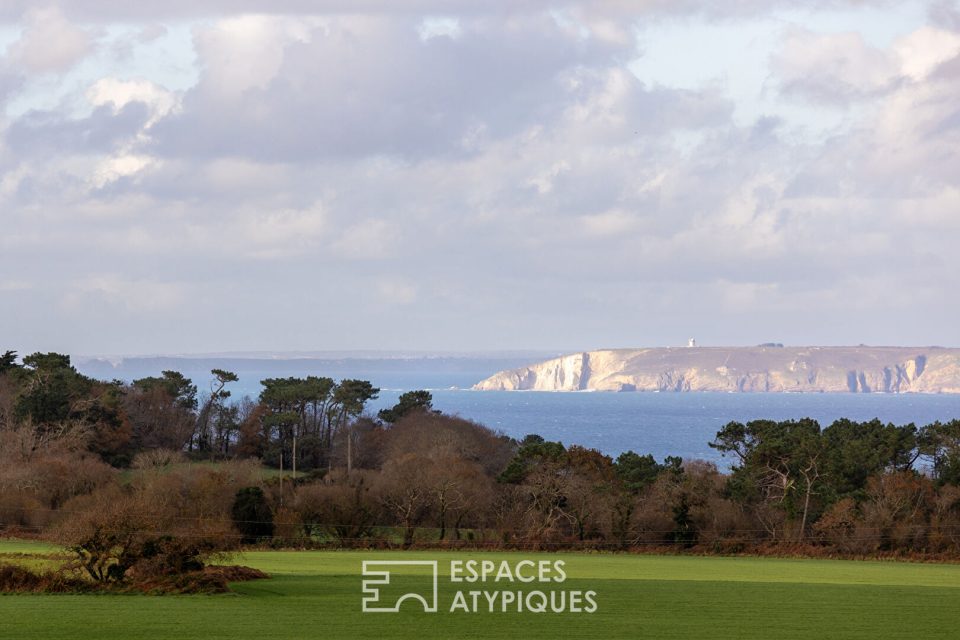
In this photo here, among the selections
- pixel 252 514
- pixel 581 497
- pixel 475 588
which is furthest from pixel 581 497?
pixel 475 588

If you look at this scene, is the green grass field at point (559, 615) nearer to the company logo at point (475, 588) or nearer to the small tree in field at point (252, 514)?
the company logo at point (475, 588)

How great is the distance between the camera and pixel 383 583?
35.3 meters

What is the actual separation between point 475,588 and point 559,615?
213 inches

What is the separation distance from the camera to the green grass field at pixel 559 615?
80.4 feet

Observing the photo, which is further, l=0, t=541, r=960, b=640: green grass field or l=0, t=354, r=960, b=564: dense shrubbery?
l=0, t=354, r=960, b=564: dense shrubbery

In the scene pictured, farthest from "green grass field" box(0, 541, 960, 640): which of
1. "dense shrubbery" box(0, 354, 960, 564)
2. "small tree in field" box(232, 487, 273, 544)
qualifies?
"small tree in field" box(232, 487, 273, 544)

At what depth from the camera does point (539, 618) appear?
1049 inches

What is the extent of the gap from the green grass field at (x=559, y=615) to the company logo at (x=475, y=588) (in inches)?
13.8

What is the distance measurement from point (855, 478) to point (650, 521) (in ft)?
41.5

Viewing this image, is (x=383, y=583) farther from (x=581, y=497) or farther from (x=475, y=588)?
(x=581, y=497)

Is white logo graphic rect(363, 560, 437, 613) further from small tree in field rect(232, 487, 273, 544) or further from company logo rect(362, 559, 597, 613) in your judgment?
small tree in field rect(232, 487, 273, 544)

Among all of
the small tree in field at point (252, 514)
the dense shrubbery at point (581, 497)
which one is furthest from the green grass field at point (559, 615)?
the small tree in field at point (252, 514)

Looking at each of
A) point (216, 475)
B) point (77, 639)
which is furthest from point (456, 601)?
point (216, 475)

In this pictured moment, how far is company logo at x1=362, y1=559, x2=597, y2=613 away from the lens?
28.4 meters
